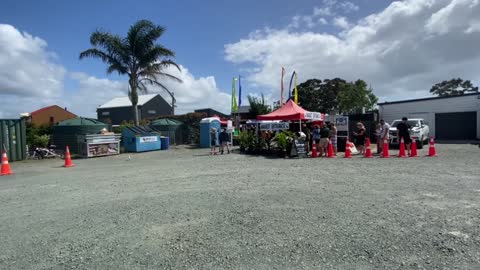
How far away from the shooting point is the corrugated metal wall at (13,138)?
660 inches

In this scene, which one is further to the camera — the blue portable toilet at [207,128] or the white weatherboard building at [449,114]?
the white weatherboard building at [449,114]

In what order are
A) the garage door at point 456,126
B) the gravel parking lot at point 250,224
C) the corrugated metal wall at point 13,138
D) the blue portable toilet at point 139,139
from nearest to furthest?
the gravel parking lot at point 250,224 < the corrugated metal wall at point 13,138 < the blue portable toilet at point 139,139 < the garage door at point 456,126

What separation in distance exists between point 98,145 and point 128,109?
40.0 m

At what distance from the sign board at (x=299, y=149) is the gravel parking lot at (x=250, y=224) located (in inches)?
232

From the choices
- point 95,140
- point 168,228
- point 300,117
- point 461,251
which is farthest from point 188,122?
point 461,251

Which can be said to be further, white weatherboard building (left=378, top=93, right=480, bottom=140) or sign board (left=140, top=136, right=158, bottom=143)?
white weatherboard building (left=378, top=93, right=480, bottom=140)

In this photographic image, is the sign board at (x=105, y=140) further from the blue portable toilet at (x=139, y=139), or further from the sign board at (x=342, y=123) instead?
the sign board at (x=342, y=123)

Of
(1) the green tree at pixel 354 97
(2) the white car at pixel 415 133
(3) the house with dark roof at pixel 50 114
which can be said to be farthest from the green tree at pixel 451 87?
(3) the house with dark roof at pixel 50 114

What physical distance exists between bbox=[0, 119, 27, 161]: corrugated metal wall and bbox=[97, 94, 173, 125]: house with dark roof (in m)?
38.2

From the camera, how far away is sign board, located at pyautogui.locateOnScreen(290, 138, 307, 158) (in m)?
14.8

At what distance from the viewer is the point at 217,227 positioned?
4.97m

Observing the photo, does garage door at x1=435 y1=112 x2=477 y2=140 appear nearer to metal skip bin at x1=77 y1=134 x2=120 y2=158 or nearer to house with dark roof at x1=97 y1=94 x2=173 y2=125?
metal skip bin at x1=77 y1=134 x2=120 y2=158

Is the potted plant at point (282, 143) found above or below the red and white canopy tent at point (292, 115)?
below

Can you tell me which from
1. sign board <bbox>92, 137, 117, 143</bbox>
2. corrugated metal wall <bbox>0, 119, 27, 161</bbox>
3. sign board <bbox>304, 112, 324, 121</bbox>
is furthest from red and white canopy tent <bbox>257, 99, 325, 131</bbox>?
corrugated metal wall <bbox>0, 119, 27, 161</bbox>
